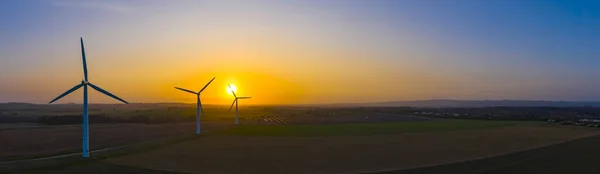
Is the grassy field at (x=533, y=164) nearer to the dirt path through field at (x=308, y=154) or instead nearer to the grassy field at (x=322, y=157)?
the grassy field at (x=322, y=157)

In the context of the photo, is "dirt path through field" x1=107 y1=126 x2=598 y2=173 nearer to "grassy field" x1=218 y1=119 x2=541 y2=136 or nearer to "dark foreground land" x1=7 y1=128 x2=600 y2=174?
"dark foreground land" x1=7 y1=128 x2=600 y2=174

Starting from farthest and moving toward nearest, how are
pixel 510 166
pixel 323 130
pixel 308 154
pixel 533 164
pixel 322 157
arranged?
1. pixel 323 130
2. pixel 308 154
3. pixel 322 157
4. pixel 533 164
5. pixel 510 166

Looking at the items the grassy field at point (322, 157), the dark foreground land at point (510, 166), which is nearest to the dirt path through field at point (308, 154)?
the grassy field at point (322, 157)

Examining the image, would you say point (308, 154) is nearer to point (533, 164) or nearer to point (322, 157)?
point (322, 157)

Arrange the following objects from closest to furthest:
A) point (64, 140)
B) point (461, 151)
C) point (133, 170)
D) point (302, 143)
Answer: point (133, 170) → point (461, 151) → point (302, 143) → point (64, 140)

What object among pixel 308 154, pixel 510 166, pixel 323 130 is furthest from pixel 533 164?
pixel 323 130

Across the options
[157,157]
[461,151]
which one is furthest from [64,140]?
[461,151]

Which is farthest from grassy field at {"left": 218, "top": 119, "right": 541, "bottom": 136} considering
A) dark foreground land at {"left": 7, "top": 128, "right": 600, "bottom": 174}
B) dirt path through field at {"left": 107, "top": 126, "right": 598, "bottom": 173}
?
dark foreground land at {"left": 7, "top": 128, "right": 600, "bottom": 174}

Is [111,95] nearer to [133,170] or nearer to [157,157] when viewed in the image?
[157,157]
